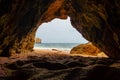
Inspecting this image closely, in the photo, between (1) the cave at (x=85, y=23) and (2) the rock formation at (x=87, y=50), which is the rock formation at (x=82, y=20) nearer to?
(1) the cave at (x=85, y=23)

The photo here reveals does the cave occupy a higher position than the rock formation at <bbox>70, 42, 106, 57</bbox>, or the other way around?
the cave

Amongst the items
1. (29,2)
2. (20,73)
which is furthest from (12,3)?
(20,73)

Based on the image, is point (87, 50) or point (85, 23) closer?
point (85, 23)

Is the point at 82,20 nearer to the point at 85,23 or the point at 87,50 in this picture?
the point at 85,23

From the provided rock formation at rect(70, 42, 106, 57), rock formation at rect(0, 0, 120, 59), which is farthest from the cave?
rock formation at rect(70, 42, 106, 57)

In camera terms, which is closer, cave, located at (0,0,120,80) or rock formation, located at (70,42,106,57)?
cave, located at (0,0,120,80)

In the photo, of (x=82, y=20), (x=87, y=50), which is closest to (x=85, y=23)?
(x=82, y=20)

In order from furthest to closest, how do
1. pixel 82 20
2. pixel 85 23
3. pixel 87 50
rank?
pixel 87 50, pixel 82 20, pixel 85 23

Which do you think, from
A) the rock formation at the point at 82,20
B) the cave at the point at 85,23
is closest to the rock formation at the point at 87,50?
the cave at the point at 85,23

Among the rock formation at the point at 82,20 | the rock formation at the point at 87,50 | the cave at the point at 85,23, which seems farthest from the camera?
the rock formation at the point at 87,50

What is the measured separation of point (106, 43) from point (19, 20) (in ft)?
15.2

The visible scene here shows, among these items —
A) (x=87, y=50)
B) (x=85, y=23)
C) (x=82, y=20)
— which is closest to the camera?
(x=85, y=23)

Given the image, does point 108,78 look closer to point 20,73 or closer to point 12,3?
point 20,73

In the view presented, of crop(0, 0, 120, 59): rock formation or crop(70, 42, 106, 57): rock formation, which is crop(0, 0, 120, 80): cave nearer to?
crop(0, 0, 120, 59): rock formation
